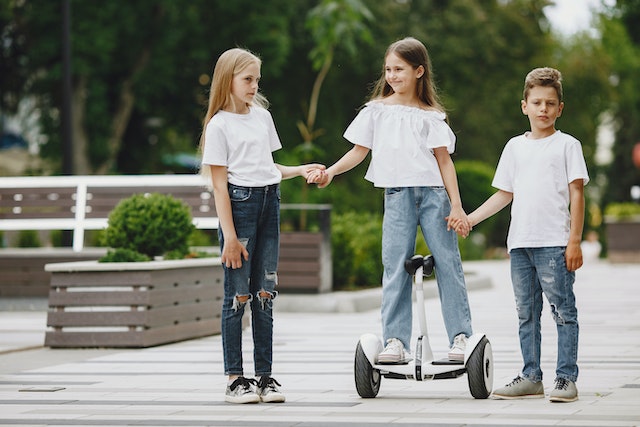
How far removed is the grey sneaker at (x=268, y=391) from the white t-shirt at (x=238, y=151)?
104 centimetres

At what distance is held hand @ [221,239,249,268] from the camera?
268 inches

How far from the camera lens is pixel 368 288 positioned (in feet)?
52.3

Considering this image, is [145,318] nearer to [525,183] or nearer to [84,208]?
[525,183]

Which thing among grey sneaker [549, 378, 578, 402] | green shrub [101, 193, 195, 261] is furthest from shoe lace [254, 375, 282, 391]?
green shrub [101, 193, 195, 261]

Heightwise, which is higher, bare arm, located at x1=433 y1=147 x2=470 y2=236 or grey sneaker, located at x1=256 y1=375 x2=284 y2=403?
bare arm, located at x1=433 y1=147 x2=470 y2=236

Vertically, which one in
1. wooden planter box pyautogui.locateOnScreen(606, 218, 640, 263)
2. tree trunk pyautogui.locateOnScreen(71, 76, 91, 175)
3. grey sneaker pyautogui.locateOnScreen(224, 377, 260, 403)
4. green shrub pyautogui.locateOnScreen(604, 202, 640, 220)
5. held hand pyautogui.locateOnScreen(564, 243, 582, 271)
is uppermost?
tree trunk pyautogui.locateOnScreen(71, 76, 91, 175)

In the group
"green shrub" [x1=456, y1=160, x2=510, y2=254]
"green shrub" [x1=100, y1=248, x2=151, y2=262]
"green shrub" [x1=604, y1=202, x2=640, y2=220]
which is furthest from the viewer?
"green shrub" [x1=604, y1=202, x2=640, y2=220]

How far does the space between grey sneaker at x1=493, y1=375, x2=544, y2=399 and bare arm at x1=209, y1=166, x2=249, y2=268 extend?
1492mm

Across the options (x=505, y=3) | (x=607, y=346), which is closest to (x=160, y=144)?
(x=505, y=3)

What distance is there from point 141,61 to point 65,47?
39.6 feet

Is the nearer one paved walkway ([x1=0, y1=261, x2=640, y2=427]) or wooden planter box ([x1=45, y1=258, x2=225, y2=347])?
paved walkway ([x1=0, y1=261, x2=640, y2=427])

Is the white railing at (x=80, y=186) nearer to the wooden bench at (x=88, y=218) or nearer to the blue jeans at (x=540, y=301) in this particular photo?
the wooden bench at (x=88, y=218)

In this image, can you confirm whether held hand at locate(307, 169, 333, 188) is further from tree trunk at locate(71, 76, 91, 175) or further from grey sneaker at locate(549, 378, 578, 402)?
tree trunk at locate(71, 76, 91, 175)

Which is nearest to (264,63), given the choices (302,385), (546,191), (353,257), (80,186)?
(80,186)
